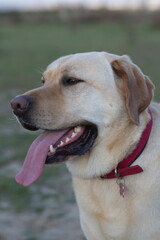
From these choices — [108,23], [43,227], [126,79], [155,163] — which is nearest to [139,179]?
[155,163]

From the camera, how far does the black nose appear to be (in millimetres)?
2523

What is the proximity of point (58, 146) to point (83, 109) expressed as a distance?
0.96 feet

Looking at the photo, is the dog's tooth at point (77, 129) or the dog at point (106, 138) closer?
the dog at point (106, 138)

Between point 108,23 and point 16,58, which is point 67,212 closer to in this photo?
point 16,58

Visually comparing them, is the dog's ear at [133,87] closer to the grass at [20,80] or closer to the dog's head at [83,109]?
the dog's head at [83,109]

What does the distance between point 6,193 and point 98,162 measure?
192 centimetres

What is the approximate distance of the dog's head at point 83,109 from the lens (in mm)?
2543

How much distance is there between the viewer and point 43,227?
365 centimetres

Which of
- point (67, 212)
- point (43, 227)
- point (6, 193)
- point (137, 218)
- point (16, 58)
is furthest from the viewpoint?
point (16, 58)

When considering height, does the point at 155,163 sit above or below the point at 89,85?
below

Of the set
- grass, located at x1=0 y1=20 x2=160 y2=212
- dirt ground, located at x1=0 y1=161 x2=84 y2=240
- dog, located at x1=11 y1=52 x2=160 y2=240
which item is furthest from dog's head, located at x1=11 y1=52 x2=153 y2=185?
dirt ground, located at x1=0 y1=161 x2=84 y2=240

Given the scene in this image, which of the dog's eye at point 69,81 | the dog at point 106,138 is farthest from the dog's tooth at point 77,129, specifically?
the dog's eye at point 69,81

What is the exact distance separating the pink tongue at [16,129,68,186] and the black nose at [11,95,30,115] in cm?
26

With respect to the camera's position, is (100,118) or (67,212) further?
(67,212)
